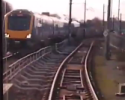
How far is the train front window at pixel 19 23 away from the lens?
5.78 feet

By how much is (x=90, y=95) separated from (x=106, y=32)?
49 cm

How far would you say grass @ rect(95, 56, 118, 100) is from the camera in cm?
168

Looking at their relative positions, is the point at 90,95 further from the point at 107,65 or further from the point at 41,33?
the point at 41,33

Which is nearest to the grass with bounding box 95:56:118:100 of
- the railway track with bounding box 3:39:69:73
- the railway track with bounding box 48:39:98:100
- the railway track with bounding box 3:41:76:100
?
Answer: the railway track with bounding box 48:39:98:100

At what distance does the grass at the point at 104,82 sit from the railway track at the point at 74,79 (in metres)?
0.07

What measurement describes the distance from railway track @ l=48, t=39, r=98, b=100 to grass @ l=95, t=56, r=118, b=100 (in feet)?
0.24

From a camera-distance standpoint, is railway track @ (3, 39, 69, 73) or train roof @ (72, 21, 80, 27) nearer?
railway track @ (3, 39, 69, 73)

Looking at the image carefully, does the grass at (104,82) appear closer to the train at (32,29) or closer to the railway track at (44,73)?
the railway track at (44,73)

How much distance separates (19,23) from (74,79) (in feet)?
2.09

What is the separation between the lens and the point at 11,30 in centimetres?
172

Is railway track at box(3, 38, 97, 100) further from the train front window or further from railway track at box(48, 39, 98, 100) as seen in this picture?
the train front window

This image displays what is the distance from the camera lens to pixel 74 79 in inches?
71.8

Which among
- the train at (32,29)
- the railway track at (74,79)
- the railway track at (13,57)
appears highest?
the train at (32,29)

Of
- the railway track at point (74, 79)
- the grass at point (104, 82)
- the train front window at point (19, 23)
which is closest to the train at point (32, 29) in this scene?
the train front window at point (19, 23)
